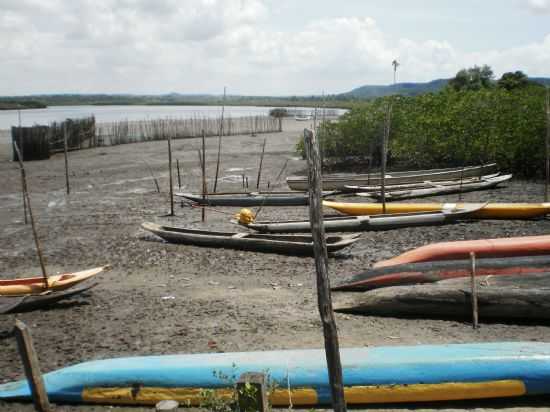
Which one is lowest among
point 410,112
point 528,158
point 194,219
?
point 194,219

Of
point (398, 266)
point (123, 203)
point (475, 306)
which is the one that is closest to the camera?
point (475, 306)

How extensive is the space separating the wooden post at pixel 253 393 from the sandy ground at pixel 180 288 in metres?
1.67

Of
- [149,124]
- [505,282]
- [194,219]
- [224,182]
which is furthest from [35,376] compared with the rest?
[149,124]

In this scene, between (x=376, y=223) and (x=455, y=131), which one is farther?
(x=455, y=131)

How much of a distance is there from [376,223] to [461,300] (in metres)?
4.84

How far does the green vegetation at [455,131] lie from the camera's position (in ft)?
54.3

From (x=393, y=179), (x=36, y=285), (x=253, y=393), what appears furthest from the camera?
(x=393, y=179)

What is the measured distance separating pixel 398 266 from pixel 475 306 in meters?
1.22

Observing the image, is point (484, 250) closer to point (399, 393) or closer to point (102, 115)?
point (399, 393)

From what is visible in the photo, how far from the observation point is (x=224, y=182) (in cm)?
1920

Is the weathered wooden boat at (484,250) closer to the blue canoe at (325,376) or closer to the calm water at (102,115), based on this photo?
the blue canoe at (325,376)

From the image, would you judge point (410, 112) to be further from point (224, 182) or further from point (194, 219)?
point (194, 219)

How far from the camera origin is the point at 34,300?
6980mm

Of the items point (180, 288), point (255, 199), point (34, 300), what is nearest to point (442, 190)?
point (255, 199)
